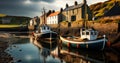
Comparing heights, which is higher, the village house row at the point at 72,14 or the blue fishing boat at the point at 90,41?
the village house row at the point at 72,14

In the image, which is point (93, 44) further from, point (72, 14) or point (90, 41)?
point (72, 14)

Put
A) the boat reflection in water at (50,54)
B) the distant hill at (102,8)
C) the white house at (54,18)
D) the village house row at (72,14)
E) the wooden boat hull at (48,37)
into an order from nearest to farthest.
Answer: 1. the boat reflection in water at (50,54)
2. the wooden boat hull at (48,37)
3. the village house row at (72,14)
4. the distant hill at (102,8)
5. the white house at (54,18)

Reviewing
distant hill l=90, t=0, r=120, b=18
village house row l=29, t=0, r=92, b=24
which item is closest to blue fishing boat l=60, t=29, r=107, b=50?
village house row l=29, t=0, r=92, b=24

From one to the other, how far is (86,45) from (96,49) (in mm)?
1677

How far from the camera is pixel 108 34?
38344 mm

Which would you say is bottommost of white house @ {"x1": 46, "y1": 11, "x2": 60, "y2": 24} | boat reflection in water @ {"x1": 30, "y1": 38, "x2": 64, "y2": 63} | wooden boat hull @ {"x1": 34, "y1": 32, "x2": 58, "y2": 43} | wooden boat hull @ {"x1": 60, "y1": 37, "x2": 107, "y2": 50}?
boat reflection in water @ {"x1": 30, "y1": 38, "x2": 64, "y2": 63}

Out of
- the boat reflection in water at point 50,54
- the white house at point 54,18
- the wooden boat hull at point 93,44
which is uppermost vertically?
the white house at point 54,18

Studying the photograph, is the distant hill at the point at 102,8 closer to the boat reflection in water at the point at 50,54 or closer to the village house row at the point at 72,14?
the village house row at the point at 72,14

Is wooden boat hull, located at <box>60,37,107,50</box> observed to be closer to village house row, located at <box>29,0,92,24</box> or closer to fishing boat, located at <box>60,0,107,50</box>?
fishing boat, located at <box>60,0,107,50</box>

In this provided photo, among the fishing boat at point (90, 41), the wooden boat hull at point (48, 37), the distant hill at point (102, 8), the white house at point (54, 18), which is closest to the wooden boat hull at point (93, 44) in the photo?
the fishing boat at point (90, 41)

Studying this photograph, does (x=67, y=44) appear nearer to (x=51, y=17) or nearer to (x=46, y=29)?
(x=46, y=29)

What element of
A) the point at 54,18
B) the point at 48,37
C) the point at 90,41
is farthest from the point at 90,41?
the point at 54,18

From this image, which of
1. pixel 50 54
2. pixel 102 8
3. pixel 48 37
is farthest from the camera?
pixel 102 8

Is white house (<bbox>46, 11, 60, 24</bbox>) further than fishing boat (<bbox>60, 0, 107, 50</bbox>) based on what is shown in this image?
Yes
